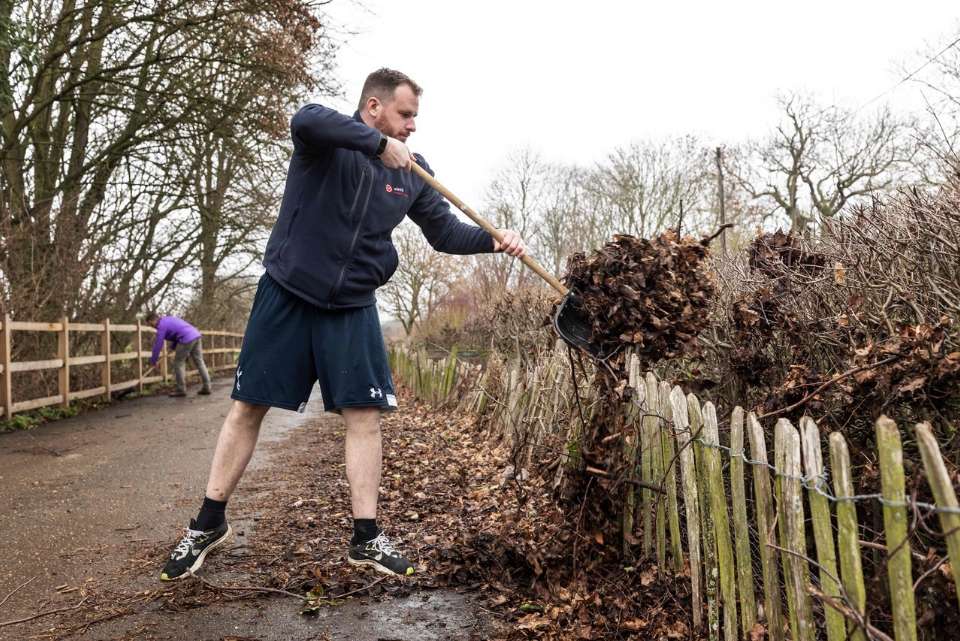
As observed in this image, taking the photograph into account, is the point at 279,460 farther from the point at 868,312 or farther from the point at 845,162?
the point at 845,162

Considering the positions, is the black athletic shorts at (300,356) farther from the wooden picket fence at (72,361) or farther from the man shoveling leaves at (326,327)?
the wooden picket fence at (72,361)

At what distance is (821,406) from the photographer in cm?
260

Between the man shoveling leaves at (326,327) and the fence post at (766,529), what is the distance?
1509 mm

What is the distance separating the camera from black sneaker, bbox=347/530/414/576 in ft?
9.67

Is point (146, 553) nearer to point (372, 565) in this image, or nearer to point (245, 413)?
point (245, 413)

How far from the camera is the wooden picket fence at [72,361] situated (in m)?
7.85

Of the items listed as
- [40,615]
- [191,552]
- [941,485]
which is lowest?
[40,615]

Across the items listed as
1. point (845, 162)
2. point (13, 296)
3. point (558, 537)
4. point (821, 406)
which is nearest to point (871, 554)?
point (821, 406)

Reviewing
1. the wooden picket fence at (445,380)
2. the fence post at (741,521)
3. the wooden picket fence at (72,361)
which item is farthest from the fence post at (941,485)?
the wooden picket fence at (72,361)

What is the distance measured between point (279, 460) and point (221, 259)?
12495 mm

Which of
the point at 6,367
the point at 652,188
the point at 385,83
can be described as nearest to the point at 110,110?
the point at 6,367

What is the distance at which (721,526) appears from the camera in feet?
7.22

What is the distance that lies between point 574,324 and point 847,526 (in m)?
1.57

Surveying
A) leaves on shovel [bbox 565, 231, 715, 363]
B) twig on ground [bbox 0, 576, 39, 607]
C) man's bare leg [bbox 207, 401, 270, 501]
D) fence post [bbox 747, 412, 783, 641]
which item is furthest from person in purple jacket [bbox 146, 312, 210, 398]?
fence post [bbox 747, 412, 783, 641]
